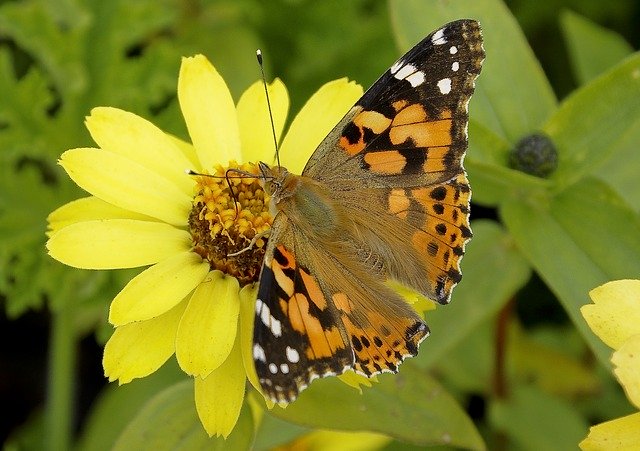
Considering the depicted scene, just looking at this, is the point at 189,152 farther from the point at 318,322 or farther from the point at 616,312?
the point at 616,312

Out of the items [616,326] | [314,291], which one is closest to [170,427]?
[314,291]

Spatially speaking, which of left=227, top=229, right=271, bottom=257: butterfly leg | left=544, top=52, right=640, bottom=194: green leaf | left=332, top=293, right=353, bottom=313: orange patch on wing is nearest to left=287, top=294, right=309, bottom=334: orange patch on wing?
left=332, top=293, right=353, bottom=313: orange patch on wing

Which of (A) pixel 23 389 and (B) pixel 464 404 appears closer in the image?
(B) pixel 464 404

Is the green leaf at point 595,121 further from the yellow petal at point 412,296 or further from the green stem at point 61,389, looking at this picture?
the green stem at point 61,389

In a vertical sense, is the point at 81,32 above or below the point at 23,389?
above

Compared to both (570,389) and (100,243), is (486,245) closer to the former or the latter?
(570,389)

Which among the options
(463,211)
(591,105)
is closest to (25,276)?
(463,211)

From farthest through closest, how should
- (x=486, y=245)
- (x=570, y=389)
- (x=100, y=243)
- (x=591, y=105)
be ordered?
(x=570, y=389)
(x=486, y=245)
(x=591, y=105)
(x=100, y=243)
